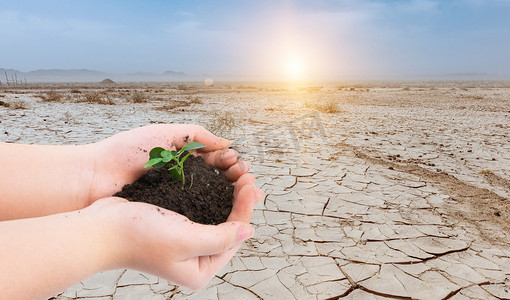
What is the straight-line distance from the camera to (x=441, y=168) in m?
3.59

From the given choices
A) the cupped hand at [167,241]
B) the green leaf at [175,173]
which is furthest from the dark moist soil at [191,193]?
the cupped hand at [167,241]

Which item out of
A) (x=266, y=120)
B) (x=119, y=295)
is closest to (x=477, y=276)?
(x=119, y=295)

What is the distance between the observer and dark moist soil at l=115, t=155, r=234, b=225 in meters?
1.23

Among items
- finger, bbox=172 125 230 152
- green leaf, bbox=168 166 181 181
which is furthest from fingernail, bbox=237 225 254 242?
finger, bbox=172 125 230 152

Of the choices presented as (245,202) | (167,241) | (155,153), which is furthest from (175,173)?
(167,241)

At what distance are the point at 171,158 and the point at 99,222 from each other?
0.36 m

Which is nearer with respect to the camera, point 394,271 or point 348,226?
point 394,271

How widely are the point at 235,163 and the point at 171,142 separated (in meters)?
0.31

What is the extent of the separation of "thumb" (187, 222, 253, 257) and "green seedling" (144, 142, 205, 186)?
325 millimetres

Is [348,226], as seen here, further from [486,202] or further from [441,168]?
[441,168]

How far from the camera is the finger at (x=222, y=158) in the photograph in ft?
5.01

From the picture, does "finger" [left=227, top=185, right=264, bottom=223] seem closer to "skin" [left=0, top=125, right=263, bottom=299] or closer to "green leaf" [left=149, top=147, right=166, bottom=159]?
"skin" [left=0, top=125, right=263, bottom=299]

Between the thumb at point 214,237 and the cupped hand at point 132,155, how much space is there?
45 cm

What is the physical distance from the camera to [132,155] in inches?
56.9
